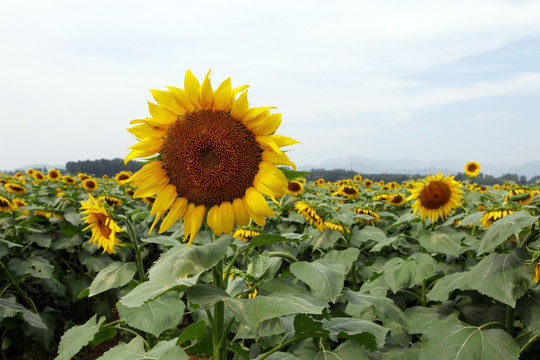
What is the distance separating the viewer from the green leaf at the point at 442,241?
3258mm

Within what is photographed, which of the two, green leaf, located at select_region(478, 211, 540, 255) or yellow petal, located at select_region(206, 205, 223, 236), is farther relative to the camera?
green leaf, located at select_region(478, 211, 540, 255)

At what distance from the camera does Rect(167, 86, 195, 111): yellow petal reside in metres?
1.42

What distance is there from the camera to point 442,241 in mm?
3365

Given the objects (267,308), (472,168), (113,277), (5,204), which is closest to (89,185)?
(5,204)

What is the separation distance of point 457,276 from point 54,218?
582 centimetres

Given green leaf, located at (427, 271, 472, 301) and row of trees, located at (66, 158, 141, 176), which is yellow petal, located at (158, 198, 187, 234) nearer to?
green leaf, located at (427, 271, 472, 301)

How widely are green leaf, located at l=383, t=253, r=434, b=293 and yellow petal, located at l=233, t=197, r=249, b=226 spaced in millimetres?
2074

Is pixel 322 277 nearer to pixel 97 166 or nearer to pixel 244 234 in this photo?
pixel 244 234

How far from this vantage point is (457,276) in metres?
2.86

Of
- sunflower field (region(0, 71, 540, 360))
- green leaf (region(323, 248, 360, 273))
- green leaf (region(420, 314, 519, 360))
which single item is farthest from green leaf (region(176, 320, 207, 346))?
green leaf (region(323, 248, 360, 273))

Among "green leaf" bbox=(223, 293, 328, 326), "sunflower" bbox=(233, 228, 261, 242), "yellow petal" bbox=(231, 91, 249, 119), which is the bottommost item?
"sunflower" bbox=(233, 228, 261, 242)

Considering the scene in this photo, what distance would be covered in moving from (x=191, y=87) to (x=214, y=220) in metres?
0.52

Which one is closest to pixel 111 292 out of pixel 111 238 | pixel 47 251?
pixel 47 251

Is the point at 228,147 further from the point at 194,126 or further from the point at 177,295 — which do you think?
the point at 177,295
